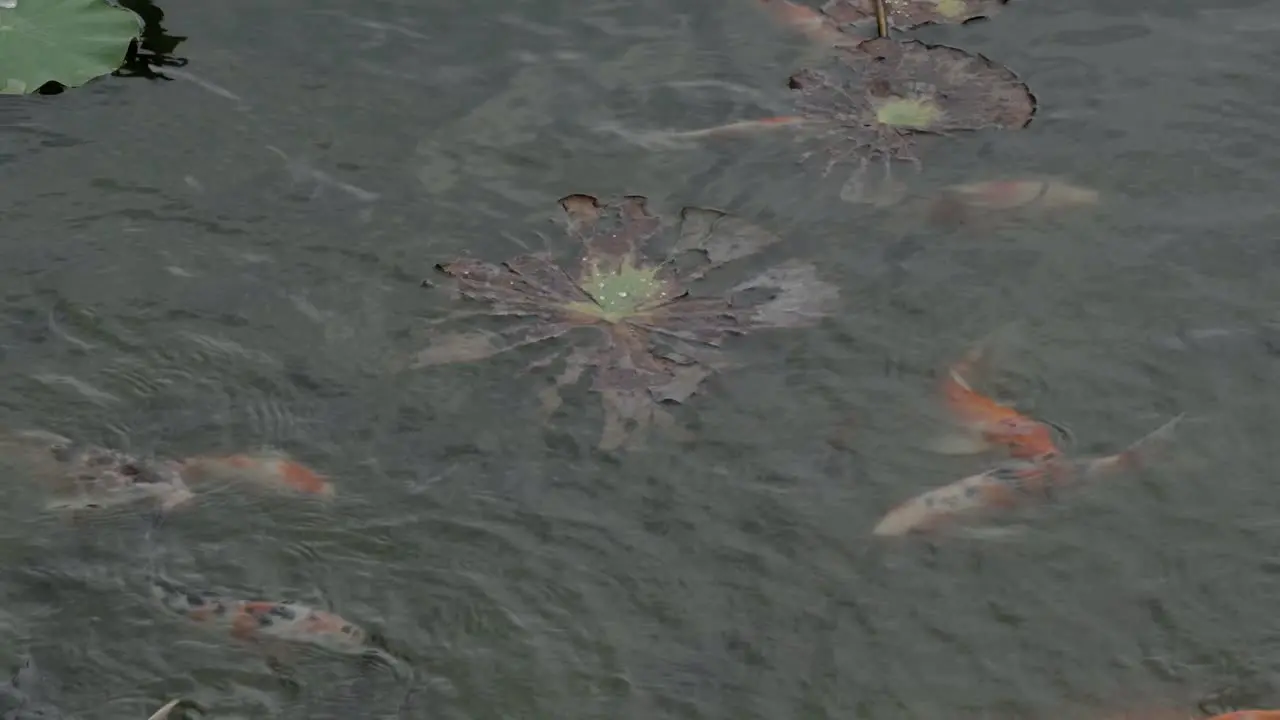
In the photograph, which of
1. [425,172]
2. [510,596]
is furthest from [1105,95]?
[510,596]

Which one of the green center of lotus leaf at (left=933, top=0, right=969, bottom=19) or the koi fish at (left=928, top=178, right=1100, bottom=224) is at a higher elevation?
the green center of lotus leaf at (left=933, top=0, right=969, bottom=19)

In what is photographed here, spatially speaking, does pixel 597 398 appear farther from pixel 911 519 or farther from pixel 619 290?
pixel 911 519

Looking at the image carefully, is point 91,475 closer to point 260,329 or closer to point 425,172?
point 260,329

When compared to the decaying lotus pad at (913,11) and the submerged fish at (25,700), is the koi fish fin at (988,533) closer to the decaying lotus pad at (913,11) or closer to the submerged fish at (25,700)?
the submerged fish at (25,700)

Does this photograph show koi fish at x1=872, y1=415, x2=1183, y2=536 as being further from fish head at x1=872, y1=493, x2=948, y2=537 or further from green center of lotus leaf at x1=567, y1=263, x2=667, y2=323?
green center of lotus leaf at x1=567, y1=263, x2=667, y2=323

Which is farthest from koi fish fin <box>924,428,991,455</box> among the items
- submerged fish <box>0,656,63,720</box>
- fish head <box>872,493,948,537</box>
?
submerged fish <box>0,656,63,720</box>
